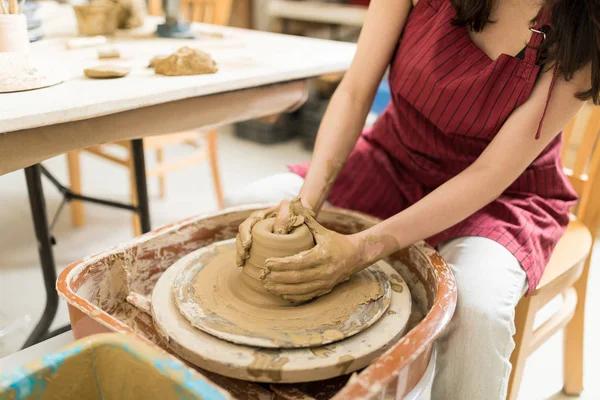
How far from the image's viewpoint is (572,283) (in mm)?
1474

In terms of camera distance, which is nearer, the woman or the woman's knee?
the woman

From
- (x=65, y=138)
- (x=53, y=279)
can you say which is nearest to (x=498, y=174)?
(x=65, y=138)

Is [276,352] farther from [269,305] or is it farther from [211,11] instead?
[211,11]

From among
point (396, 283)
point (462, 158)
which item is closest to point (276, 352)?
point (396, 283)

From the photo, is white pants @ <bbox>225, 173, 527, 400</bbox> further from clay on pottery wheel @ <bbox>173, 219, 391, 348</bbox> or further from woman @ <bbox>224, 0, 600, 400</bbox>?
clay on pottery wheel @ <bbox>173, 219, 391, 348</bbox>

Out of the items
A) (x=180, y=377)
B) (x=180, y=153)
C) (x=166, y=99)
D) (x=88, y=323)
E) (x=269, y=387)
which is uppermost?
(x=166, y=99)

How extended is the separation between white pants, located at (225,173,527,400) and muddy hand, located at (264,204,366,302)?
25cm

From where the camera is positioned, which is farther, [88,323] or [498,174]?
[498,174]

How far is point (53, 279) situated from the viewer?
1.78m

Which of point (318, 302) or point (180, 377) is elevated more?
point (180, 377)

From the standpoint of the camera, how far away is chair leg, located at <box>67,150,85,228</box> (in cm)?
267

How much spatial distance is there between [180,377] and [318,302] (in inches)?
16.3

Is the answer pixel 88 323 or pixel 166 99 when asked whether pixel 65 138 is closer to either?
pixel 166 99

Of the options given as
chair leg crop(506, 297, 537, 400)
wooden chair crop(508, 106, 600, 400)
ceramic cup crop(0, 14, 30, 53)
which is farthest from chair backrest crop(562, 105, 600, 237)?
ceramic cup crop(0, 14, 30, 53)
